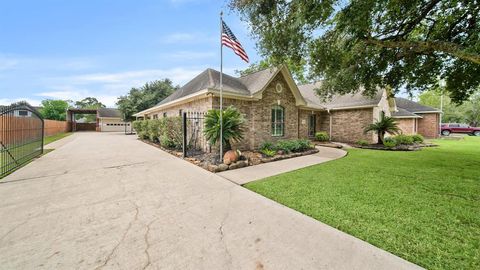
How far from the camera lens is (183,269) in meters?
2.12

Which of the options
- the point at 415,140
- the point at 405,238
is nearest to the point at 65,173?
the point at 405,238

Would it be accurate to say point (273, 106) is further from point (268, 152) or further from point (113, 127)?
point (113, 127)

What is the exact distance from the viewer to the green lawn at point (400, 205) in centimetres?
250

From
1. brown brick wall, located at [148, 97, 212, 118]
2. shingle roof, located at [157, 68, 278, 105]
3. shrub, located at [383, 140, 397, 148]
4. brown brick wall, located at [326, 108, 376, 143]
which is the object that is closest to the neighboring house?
brown brick wall, located at [326, 108, 376, 143]

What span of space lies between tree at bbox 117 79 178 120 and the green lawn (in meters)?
28.5

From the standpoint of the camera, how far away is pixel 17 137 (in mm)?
7164

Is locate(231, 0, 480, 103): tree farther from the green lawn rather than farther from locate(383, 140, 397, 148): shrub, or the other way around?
locate(383, 140, 397, 148): shrub

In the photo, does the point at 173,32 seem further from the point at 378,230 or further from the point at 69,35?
the point at 378,230

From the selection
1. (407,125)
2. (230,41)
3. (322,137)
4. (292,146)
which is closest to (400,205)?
(292,146)

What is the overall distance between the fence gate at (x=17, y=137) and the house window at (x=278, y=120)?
34.8 ft

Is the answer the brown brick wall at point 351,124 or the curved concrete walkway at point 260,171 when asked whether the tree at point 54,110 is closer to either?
the curved concrete walkway at point 260,171

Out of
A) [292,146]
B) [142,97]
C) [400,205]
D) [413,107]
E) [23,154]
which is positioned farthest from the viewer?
[142,97]

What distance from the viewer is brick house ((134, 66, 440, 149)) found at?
32.9 ft

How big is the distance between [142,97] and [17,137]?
24.0 m
